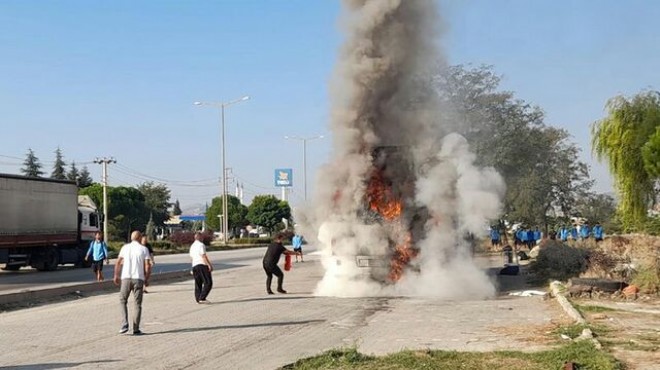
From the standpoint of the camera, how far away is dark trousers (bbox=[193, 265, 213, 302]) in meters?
15.2

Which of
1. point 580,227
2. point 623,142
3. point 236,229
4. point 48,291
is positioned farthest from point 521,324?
point 236,229

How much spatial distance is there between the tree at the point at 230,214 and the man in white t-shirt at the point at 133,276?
83863 millimetres

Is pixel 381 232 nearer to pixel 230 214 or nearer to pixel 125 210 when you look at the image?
pixel 125 210

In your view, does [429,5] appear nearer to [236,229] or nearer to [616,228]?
[616,228]

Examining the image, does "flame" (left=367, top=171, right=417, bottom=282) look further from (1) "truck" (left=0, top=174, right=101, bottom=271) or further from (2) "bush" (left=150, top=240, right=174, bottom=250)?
(2) "bush" (left=150, top=240, right=174, bottom=250)

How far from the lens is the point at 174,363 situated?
8672mm

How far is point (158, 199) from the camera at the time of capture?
10238 centimetres

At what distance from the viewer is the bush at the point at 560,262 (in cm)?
2017

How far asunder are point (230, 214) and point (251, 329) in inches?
3380

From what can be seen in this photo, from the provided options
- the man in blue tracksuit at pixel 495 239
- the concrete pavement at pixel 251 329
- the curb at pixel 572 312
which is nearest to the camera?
the concrete pavement at pixel 251 329

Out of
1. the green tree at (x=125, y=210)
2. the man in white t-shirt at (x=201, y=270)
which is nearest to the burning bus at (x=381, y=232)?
the man in white t-shirt at (x=201, y=270)

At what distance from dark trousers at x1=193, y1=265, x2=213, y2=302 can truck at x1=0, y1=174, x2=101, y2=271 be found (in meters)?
13.7

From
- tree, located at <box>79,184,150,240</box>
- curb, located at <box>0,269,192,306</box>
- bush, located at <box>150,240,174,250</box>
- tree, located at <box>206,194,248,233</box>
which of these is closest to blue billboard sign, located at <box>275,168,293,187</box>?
tree, located at <box>206,194,248,233</box>

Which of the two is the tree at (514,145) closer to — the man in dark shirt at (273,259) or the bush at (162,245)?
the man in dark shirt at (273,259)
